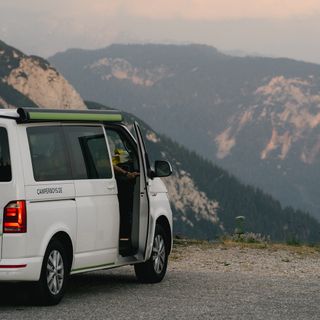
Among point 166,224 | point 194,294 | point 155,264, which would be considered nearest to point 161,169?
point 166,224

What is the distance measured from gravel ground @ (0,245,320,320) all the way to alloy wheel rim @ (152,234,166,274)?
23cm

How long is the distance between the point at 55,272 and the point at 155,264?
2774 millimetres

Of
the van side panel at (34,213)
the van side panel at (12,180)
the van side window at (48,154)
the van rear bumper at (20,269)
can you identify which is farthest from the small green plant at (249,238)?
the van side panel at (12,180)

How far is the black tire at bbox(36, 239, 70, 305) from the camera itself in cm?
992

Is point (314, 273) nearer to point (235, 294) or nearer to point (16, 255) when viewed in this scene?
point (235, 294)

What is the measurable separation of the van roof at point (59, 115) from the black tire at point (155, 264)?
183 centimetres

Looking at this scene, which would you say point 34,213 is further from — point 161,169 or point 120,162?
point 161,169

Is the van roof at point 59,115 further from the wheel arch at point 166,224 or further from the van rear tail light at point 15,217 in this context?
the wheel arch at point 166,224

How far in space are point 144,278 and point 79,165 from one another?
8.47 feet

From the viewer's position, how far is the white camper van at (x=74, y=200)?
9.53 m

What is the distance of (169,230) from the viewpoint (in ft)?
42.8

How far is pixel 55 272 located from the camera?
1017 centimetres

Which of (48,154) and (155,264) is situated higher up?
(48,154)

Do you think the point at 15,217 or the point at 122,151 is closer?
the point at 15,217
